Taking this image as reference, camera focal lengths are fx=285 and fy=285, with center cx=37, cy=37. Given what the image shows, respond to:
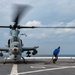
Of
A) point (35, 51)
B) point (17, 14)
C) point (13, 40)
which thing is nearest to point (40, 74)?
point (17, 14)

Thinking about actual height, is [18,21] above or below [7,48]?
above

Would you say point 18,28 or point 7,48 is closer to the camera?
point 18,28

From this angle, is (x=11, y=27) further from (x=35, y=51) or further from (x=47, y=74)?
(x=47, y=74)

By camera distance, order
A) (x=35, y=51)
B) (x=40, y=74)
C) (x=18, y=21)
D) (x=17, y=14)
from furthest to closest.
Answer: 1. (x=35, y=51)
2. (x=18, y=21)
3. (x=17, y=14)
4. (x=40, y=74)

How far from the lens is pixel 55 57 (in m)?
29.7

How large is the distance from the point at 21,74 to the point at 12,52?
536 inches

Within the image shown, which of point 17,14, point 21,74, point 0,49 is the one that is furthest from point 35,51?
point 21,74

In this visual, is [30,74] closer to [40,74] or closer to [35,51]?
[40,74]

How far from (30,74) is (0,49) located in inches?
764

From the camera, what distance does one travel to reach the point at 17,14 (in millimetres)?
28203

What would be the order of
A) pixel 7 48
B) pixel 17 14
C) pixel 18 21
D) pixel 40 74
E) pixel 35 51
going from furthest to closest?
pixel 35 51
pixel 7 48
pixel 18 21
pixel 17 14
pixel 40 74

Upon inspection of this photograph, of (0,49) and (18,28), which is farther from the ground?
(18,28)

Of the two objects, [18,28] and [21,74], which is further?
[18,28]

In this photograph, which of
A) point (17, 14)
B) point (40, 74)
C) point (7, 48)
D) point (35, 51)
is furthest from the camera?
point (35, 51)
